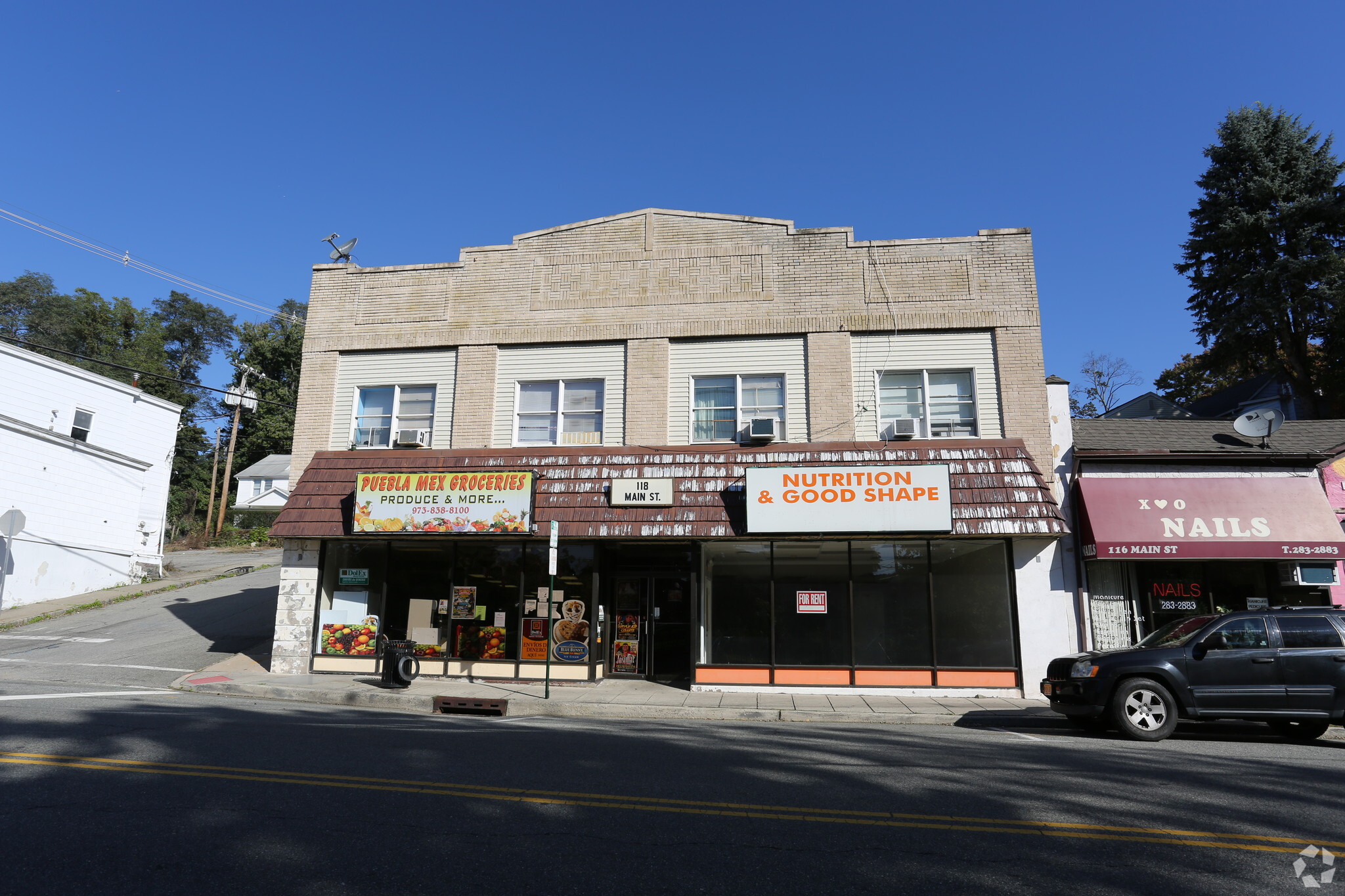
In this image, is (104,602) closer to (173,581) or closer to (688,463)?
(173,581)

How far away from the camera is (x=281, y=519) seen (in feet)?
51.7

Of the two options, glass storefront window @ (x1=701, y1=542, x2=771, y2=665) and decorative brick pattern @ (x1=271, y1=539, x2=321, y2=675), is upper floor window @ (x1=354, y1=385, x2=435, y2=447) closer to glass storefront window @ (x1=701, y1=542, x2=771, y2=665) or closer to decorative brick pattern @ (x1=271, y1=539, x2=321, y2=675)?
decorative brick pattern @ (x1=271, y1=539, x2=321, y2=675)

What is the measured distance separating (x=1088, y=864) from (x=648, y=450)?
1166 cm

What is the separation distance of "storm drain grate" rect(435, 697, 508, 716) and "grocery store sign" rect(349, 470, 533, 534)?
347 cm

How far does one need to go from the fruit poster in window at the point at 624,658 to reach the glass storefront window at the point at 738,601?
2.05m

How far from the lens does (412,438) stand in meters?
16.5

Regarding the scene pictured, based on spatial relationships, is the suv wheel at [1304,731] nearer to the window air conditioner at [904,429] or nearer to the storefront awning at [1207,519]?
the storefront awning at [1207,519]

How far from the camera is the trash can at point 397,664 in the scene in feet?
46.6

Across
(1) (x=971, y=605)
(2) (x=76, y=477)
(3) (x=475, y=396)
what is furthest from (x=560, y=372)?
(2) (x=76, y=477)

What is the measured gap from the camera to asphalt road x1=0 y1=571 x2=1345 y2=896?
14.4 ft

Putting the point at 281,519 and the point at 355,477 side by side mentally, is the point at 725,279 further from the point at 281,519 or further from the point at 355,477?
the point at 281,519

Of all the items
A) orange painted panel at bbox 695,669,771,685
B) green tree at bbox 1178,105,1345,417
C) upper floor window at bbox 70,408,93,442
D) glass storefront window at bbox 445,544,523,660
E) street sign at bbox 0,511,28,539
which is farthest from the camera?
green tree at bbox 1178,105,1345,417

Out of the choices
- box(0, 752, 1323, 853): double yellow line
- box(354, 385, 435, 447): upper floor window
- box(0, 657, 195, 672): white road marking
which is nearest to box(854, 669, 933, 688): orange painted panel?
box(0, 752, 1323, 853): double yellow line

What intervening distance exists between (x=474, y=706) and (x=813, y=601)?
20.9 feet
